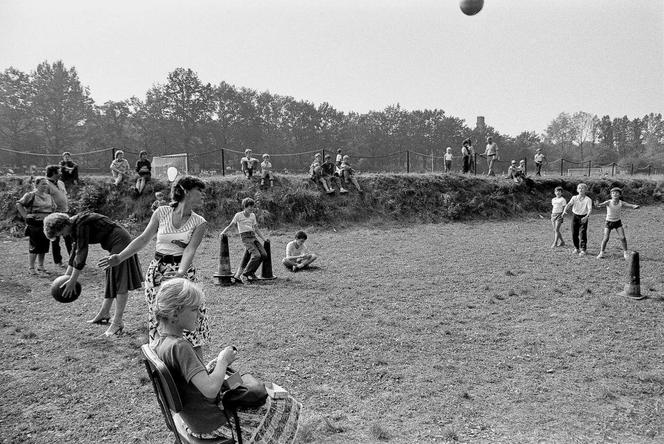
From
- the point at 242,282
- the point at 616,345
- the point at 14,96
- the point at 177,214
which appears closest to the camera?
the point at 177,214

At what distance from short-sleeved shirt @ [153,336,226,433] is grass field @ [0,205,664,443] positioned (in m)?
1.32

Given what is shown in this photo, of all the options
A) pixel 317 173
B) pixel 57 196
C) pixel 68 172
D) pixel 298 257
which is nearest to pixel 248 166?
pixel 317 173

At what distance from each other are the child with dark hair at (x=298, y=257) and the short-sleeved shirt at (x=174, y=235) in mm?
6178

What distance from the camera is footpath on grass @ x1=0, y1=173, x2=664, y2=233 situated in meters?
17.0

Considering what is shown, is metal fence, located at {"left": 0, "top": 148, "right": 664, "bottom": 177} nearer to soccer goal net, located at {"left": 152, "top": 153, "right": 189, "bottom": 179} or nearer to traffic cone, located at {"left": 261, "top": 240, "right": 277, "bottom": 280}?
soccer goal net, located at {"left": 152, "top": 153, "right": 189, "bottom": 179}

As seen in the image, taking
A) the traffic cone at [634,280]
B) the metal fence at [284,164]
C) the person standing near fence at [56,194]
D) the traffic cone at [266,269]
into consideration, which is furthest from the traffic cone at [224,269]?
the metal fence at [284,164]

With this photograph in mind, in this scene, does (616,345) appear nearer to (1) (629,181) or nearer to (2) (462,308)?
(2) (462,308)

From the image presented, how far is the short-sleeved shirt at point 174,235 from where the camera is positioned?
160 inches


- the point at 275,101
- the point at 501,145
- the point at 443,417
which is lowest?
the point at 443,417

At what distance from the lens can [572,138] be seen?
89562 mm

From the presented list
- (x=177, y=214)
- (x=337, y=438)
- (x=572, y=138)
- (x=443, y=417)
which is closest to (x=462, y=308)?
(x=443, y=417)

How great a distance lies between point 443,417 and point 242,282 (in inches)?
232

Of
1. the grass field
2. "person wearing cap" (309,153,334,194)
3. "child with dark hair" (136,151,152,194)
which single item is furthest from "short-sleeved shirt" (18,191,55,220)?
"person wearing cap" (309,153,334,194)

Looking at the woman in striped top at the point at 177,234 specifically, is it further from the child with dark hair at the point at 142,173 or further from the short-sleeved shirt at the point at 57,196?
the child with dark hair at the point at 142,173
